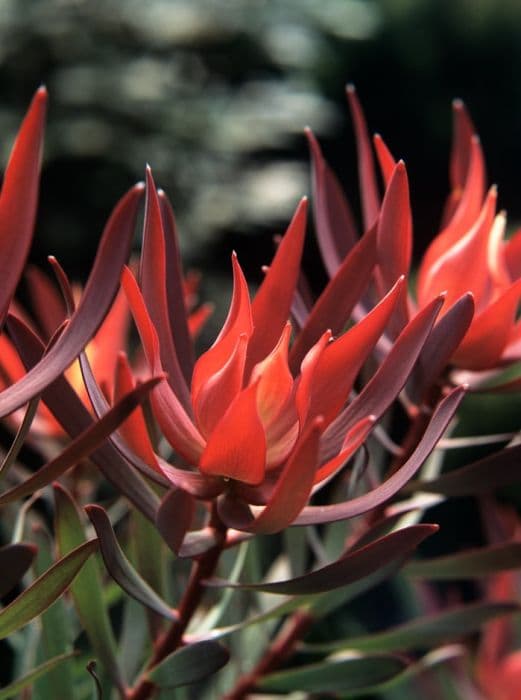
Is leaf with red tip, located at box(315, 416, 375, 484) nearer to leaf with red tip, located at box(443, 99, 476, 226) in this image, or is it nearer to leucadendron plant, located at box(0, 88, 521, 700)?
leucadendron plant, located at box(0, 88, 521, 700)

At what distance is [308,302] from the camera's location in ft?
1.28

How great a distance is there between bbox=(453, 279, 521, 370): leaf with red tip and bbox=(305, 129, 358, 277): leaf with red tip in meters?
0.07

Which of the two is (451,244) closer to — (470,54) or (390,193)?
(390,193)

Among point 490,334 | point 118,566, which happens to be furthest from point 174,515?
point 490,334

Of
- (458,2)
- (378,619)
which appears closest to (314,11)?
(458,2)

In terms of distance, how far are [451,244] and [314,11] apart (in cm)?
434

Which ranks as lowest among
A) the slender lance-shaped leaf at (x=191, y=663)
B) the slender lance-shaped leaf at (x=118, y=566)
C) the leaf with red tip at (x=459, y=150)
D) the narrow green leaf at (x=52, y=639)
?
the narrow green leaf at (x=52, y=639)

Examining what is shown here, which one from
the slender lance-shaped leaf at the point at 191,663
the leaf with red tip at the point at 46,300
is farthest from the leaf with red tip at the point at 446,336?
the leaf with red tip at the point at 46,300

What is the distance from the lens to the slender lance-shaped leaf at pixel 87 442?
0.80 feet

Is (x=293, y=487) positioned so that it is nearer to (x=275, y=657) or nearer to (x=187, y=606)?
(x=187, y=606)

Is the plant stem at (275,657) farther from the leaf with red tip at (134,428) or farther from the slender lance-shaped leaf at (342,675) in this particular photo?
the leaf with red tip at (134,428)

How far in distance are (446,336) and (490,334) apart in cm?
6

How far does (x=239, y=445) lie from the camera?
277mm

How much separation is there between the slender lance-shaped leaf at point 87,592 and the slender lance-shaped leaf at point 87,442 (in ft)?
0.19
